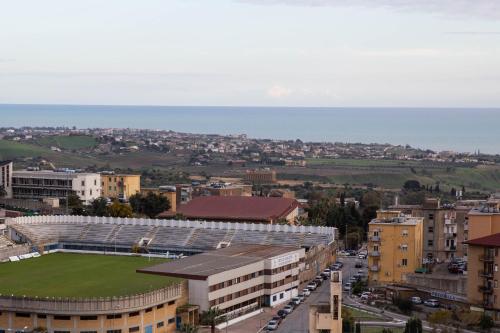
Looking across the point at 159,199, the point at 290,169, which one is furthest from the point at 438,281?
the point at 290,169

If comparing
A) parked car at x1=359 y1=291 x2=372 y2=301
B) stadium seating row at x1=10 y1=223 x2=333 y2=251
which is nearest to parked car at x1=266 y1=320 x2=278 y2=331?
parked car at x1=359 y1=291 x2=372 y2=301

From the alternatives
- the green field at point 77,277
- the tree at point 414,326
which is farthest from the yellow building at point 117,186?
the tree at point 414,326

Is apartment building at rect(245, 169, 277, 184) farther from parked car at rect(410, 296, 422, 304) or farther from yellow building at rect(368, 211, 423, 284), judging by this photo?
parked car at rect(410, 296, 422, 304)

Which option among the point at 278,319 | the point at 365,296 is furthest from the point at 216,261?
the point at 365,296

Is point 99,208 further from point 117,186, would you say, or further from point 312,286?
point 312,286

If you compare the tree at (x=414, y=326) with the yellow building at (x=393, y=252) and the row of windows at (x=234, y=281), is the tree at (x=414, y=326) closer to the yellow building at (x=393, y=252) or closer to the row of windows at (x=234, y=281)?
the row of windows at (x=234, y=281)

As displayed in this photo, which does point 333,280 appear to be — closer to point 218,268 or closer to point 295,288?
point 218,268
